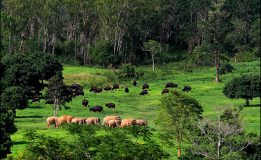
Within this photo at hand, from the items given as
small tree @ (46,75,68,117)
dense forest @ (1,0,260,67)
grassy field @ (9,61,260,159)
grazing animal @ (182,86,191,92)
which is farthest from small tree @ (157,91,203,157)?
dense forest @ (1,0,260,67)

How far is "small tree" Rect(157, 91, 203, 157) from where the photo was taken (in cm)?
4972

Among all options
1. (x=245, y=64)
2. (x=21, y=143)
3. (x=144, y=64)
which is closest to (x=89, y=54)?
(x=144, y=64)

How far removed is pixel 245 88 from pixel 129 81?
1329 inches

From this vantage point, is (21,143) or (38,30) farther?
(38,30)

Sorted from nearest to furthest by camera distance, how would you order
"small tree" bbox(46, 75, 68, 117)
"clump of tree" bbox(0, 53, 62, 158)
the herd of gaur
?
the herd of gaur, "small tree" bbox(46, 75, 68, 117), "clump of tree" bbox(0, 53, 62, 158)

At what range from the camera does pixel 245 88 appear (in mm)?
71062

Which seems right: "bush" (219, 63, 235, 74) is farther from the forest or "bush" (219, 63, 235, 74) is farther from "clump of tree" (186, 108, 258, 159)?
"clump of tree" (186, 108, 258, 159)

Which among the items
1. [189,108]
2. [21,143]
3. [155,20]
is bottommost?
[21,143]

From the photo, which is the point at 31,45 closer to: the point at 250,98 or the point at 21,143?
the point at 250,98

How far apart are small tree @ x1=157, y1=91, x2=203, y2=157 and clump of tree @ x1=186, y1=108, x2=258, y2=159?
182 cm

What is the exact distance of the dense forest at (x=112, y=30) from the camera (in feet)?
398

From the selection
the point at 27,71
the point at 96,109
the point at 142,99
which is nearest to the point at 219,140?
the point at 96,109

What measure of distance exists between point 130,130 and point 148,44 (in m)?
81.9

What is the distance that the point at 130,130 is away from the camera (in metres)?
39.3
